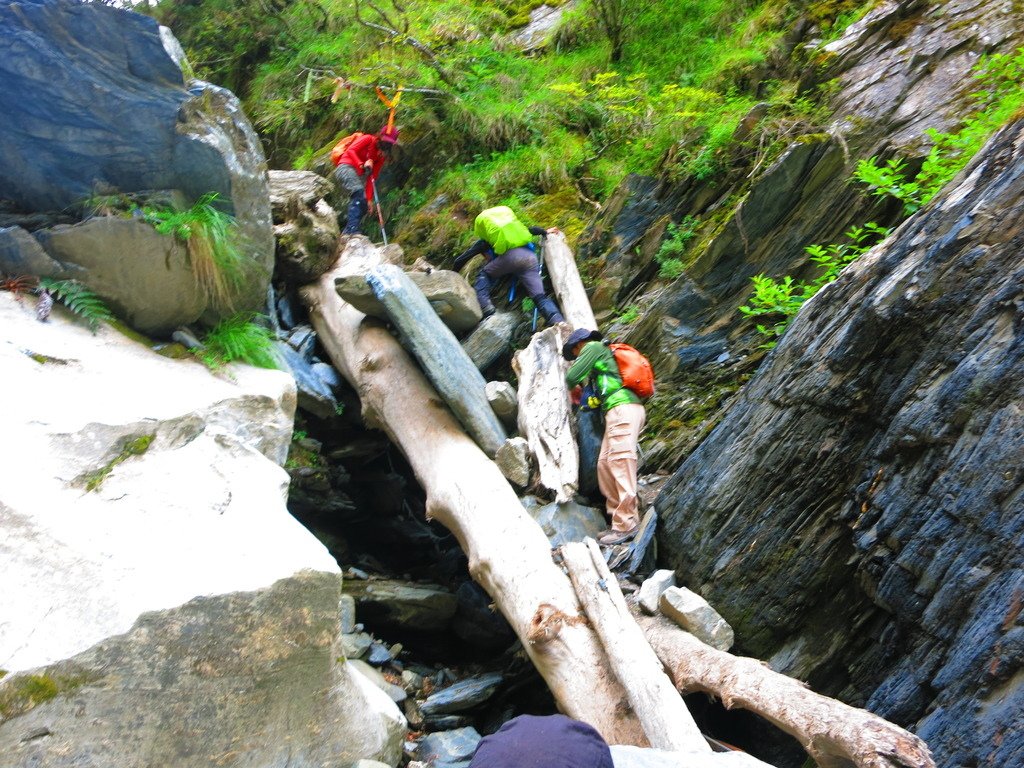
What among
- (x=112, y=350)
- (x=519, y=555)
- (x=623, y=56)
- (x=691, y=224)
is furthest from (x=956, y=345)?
(x=623, y=56)

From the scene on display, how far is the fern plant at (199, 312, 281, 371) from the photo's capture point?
654 cm

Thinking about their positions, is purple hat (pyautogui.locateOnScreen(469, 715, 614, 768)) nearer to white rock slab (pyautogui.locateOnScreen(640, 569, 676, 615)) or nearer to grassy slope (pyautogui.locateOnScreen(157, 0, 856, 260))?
white rock slab (pyautogui.locateOnScreen(640, 569, 676, 615))

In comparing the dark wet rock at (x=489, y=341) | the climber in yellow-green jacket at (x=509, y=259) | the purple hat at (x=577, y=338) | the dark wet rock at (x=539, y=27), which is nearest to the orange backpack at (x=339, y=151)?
the climber in yellow-green jacket at (x=509, y=259)

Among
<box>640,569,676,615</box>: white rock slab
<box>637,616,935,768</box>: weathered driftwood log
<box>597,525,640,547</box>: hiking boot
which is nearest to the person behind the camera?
<box>637,616,935,768</box>: weathered driftwood log

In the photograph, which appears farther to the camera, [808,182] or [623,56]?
[623,56]

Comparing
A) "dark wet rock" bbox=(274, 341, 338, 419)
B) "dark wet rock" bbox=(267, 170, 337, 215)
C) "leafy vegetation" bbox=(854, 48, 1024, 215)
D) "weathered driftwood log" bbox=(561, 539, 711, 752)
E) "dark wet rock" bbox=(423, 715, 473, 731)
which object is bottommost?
"dark wet rock" bbox=(423, 715, 473, 731)

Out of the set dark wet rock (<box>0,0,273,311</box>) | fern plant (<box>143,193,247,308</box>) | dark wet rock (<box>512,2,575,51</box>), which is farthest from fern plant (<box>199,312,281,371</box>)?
dark wet rock (<box>512,2,575,51</box>)

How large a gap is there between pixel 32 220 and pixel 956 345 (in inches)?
273

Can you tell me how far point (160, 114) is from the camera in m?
6.02

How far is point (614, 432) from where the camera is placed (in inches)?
283

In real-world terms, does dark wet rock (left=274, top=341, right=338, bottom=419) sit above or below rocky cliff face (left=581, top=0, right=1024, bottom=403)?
below

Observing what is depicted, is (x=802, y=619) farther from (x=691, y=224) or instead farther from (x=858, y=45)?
(x=858, y=45)

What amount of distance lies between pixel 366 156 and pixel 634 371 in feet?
20.8

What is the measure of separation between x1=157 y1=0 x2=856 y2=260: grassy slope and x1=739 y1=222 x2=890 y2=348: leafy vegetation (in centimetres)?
239
